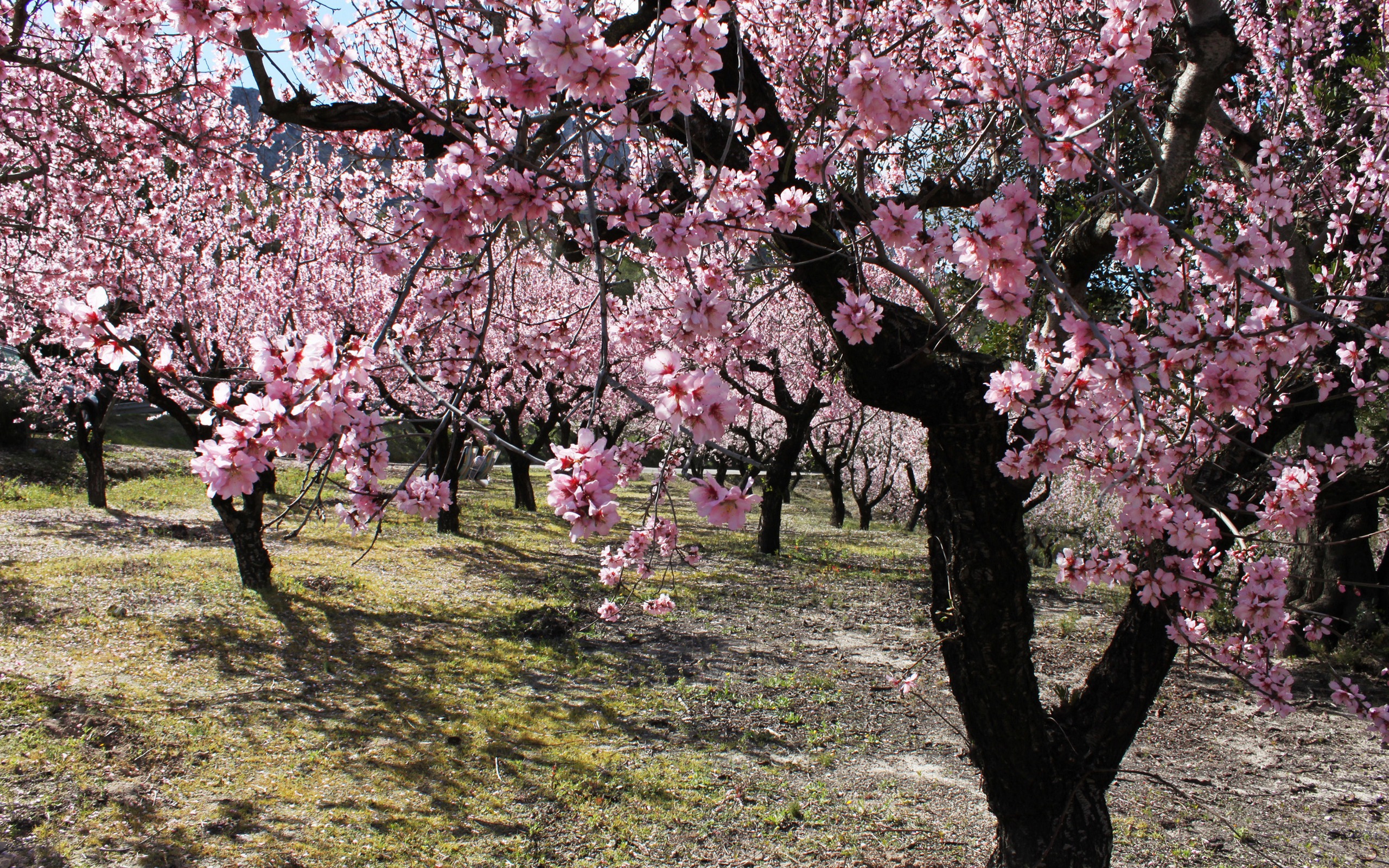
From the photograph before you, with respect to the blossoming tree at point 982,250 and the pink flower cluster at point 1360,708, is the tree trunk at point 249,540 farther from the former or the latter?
the pink flower cluster at point 1360,708

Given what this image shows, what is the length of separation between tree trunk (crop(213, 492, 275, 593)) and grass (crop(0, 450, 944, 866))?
0.22m

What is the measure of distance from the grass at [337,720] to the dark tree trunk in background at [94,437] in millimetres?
3812

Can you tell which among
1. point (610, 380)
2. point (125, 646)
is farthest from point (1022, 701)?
point (125, 646)

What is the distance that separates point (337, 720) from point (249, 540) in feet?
12.0

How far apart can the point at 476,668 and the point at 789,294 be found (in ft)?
34.9

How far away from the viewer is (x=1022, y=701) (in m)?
3.34

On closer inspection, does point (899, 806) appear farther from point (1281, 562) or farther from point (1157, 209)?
point (1157, 209)

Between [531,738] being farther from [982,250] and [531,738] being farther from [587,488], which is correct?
[982,250]

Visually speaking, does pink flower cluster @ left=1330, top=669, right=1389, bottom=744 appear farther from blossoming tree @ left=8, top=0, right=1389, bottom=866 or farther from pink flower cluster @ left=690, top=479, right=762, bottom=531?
pink flower cluster @ left=690, top=479, right=762, bottom=531

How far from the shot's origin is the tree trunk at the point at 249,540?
824 centimetres

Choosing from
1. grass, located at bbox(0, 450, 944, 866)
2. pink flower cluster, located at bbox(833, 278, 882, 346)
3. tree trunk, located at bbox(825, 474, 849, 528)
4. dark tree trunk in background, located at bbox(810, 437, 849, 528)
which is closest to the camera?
pink flower cluster, located at bbox(833, 278, 882, 346)

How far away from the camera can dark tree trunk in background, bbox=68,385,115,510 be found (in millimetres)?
13211

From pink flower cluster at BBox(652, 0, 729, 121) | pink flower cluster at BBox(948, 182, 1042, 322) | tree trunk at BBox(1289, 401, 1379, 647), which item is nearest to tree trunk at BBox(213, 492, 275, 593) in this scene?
pink flower cluster at BBox(652, 0, 729, 121)

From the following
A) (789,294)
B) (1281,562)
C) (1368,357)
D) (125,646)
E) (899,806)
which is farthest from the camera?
(789,294)
